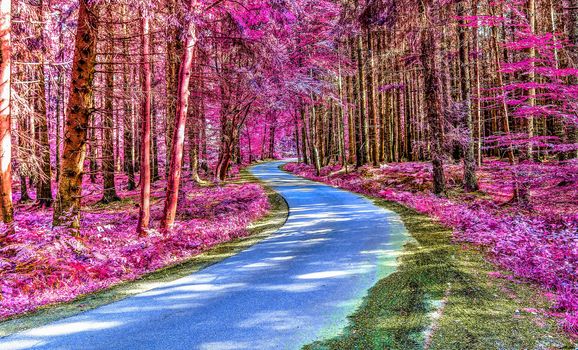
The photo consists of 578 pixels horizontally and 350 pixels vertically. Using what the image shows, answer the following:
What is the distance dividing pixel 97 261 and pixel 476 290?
683cm

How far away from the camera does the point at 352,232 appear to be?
355 inches

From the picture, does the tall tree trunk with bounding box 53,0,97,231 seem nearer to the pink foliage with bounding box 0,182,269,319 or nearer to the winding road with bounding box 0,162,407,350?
the pink foliage with bounding box 0,182,269,319

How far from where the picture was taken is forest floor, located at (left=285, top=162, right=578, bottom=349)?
364 cm

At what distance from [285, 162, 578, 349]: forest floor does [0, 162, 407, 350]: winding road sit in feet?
1.19

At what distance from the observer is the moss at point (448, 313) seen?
354 centimetres

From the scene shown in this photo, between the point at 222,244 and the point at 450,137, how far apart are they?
1059 centimetres

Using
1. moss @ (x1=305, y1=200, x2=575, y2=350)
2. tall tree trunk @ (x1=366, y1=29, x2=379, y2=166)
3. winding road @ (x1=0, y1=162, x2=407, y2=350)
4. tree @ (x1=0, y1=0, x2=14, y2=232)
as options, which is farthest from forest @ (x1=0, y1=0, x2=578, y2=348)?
tall tree trunk @ (x1=366, y1=29, x2=379, y2=166)

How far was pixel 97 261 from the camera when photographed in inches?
280

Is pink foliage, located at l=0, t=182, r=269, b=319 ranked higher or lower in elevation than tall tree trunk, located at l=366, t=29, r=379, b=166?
lower

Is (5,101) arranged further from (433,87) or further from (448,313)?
(433,87)

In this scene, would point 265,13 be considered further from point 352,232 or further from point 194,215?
point 194,215

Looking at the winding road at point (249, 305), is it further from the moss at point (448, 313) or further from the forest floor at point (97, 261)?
the forest floor at point (97, 261)

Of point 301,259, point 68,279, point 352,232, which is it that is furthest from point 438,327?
point 68,279

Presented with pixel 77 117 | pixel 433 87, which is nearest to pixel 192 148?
pixel 77 117
